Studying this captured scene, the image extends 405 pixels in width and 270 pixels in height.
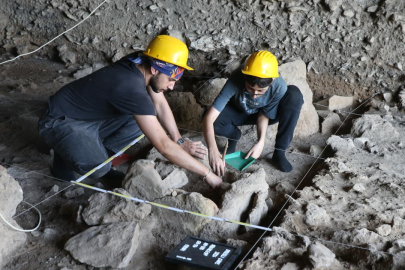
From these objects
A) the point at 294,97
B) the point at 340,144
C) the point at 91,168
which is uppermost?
the point at 294,97

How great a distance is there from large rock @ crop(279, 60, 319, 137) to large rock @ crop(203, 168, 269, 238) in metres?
1.40

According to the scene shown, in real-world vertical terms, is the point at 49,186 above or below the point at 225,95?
below

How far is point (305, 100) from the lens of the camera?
4504mm

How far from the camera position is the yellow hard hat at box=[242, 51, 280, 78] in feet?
11.3

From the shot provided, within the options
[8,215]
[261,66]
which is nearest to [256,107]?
[261,66]

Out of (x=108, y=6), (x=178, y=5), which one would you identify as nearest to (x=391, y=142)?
(x=178, y=5)

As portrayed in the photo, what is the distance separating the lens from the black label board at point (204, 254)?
2.43m

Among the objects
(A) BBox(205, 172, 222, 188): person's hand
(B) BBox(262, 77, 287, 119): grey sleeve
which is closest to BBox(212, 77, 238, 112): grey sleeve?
(B) BBox(262, 77, 287, 119): grey sleeve

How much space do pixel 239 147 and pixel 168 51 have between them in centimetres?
146

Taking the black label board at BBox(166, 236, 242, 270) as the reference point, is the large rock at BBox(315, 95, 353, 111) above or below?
below

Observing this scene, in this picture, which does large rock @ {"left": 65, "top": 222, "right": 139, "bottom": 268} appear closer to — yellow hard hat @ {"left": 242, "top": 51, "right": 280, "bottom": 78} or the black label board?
the black label board

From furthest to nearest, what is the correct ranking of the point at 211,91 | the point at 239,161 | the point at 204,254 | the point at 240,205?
the point at 211,91 < the point at 239,161 < the point at 240,205 < the point at 204,254

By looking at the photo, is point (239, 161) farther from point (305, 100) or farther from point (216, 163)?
point (305, 100)

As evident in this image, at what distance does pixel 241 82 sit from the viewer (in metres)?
3.69
